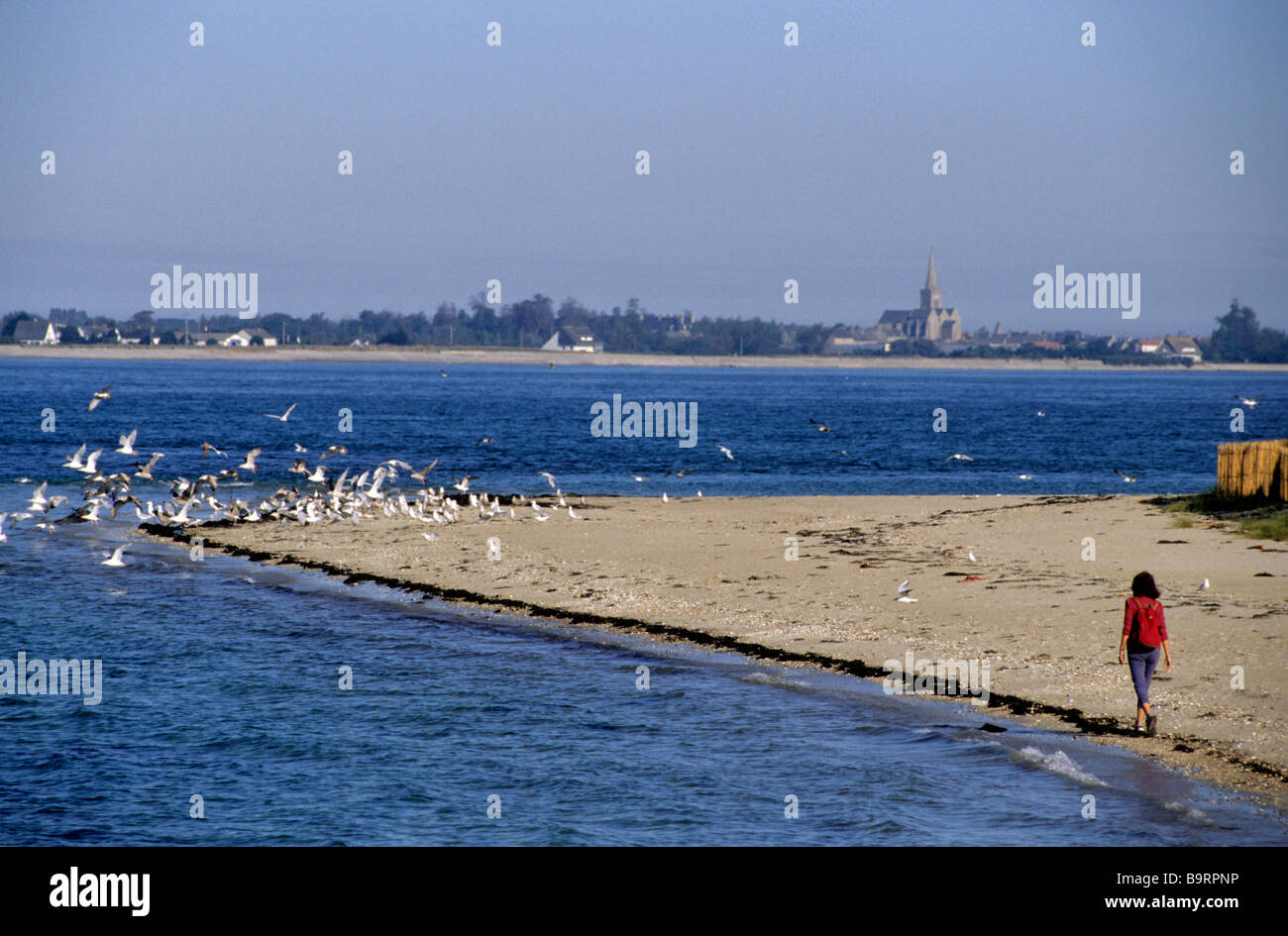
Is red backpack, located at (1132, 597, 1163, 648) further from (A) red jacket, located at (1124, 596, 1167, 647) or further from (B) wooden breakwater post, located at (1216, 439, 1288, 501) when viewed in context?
(B) wooden breakwater post, located at (1216, 439, 1288, 501)

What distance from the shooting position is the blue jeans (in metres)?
14.0

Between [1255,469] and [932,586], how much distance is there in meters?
12.3

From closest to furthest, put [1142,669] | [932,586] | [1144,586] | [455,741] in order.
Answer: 1. [1144,586]
2. [1142,669]
3. [455,741]
4. [932,586]

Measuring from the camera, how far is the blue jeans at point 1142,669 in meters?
14.0

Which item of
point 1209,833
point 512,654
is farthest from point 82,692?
point 1209,833

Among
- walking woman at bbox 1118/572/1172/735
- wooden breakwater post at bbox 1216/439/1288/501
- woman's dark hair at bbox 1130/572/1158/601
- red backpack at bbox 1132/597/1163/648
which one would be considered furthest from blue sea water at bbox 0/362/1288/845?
wooden breakwater post at bbox 1216/439/1288/501

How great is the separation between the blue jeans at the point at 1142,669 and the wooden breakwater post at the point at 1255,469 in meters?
17.7

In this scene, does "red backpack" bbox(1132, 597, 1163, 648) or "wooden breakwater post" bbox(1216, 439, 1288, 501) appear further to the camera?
"wooden breakwater post" bbox(1216, 439, 1288, 501)

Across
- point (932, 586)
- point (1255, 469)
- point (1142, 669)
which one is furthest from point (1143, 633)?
point (1255, 469)

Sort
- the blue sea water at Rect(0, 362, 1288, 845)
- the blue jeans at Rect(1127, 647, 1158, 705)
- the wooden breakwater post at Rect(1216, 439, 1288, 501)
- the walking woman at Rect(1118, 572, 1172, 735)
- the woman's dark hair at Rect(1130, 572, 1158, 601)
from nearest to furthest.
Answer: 1. the blue sea water at Rect(0, 362, 1288, 845)
2. the woman's dark hair at Rect(1130, 572, 1158, 601)
3. the walking woman at Rect(1118, 572, 1172, 735)
4. the blue jeans at Rect(1127, 647, 1158, 705)
5. the wooden breakwater post at Rect(1216, 439, 1288, 501)

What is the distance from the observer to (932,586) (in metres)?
22.8

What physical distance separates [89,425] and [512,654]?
220 ft

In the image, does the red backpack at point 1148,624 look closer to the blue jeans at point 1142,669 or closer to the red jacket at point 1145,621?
the red jacket at point 1145,621

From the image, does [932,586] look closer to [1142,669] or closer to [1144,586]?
[1142,669]
